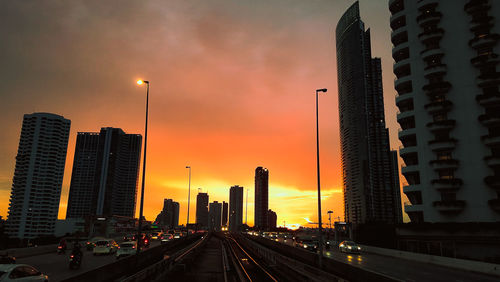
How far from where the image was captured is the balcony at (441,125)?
184 ft

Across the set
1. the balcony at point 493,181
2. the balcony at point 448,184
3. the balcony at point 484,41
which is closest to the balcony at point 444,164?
the balcony at point 448,184

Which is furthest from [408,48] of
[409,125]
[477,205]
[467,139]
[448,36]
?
[477,205]

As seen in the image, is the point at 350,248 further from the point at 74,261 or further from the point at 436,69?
the point at 436,69

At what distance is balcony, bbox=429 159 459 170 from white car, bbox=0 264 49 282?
197 feet

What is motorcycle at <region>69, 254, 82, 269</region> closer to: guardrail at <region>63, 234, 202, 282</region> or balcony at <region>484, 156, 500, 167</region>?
guardrail at <region>63, 234, 202, 282</region>

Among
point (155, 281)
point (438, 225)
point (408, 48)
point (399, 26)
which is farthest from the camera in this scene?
point (399, 26)

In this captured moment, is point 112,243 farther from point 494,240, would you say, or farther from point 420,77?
point 420,77

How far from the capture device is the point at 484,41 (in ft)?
181

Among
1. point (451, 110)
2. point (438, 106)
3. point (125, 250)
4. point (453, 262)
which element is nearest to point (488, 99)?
point (451, 110)

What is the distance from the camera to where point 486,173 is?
5234 cm

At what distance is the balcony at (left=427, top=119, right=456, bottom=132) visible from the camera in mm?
55938

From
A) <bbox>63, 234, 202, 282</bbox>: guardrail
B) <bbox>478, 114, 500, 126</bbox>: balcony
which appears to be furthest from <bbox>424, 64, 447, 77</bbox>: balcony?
<bbox>63, 234, 202, 282</bbox>: guardrail

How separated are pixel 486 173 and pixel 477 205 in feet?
18.5

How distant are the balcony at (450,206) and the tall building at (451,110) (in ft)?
0.37
